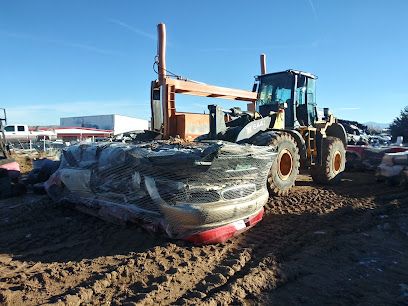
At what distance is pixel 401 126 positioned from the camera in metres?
31.9

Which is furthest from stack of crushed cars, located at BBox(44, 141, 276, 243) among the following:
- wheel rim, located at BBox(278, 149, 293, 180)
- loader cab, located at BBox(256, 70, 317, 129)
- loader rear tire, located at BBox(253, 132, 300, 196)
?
loader cab, located at BBox(256, 70, 317, 129)

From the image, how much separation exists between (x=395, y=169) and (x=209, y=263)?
24.1ft

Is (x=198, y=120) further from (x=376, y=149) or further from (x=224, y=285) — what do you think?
(x=376, y=149)

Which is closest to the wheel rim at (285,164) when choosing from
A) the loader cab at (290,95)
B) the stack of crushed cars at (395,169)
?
the loader cab at (290,95)

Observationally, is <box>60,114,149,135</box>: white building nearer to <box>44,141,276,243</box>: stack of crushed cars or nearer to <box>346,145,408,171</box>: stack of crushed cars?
<box>346,145,408,171</box>: stack of crushed cars

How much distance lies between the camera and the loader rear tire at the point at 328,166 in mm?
9734

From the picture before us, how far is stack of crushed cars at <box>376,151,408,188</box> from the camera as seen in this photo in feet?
31.6

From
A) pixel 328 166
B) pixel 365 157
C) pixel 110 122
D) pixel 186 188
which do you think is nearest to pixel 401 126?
pixel 365 157

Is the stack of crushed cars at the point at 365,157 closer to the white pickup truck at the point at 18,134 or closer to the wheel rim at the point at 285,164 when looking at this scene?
the wheel rim at the point at 285,164

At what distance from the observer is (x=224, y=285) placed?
12.2 ft

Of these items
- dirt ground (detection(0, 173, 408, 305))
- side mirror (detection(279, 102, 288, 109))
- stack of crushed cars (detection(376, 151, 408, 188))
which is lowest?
dirt ground (detection(0, 173, 408, 305))

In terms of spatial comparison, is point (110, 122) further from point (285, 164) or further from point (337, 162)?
point (285, 164)

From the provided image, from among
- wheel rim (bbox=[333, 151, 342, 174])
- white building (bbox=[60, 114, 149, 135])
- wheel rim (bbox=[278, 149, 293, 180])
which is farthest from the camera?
white building (bbox=[60, 114, 149, 135])

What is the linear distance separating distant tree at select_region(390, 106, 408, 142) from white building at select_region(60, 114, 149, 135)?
33.4 m
